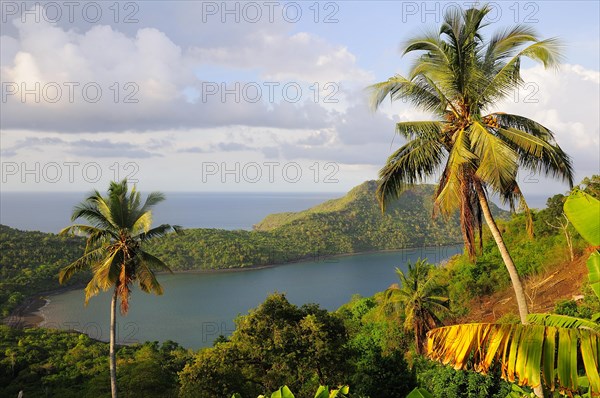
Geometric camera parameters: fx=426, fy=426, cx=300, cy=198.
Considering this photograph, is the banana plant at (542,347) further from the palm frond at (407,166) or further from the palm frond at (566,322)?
the palm frond at (407,166)

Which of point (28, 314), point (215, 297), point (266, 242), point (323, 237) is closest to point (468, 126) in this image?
point (28, 314)

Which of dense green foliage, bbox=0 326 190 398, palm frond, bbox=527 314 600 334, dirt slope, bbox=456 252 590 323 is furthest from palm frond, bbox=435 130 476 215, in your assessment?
dense green foliage, bbox=0 326 190 398

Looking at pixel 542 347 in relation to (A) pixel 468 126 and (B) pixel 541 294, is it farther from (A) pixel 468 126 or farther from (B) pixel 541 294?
(B) pixel 541 294

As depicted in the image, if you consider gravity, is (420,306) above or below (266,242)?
above

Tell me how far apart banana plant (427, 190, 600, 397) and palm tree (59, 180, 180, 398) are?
8.44 metres

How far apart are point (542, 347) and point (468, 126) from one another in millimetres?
3822

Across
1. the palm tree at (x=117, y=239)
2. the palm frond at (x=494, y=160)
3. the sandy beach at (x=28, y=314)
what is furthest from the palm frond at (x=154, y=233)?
the sandy beach at (x=28, y=314)

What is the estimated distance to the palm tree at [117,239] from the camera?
34.2 feet

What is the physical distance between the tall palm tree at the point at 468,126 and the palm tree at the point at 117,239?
6742 millimetres

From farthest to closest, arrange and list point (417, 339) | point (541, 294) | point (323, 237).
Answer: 1. point (323, 237)
2. point (541, 294)
3. point (417, 339)

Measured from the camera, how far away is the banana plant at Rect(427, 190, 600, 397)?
3.20 m

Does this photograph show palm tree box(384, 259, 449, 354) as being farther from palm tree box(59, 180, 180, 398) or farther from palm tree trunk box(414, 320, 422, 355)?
palm tree box(59, 180, 180, 398)

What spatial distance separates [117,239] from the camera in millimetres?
10719

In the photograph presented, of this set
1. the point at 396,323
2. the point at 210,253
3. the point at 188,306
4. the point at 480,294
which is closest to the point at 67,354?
the point at 396,323
